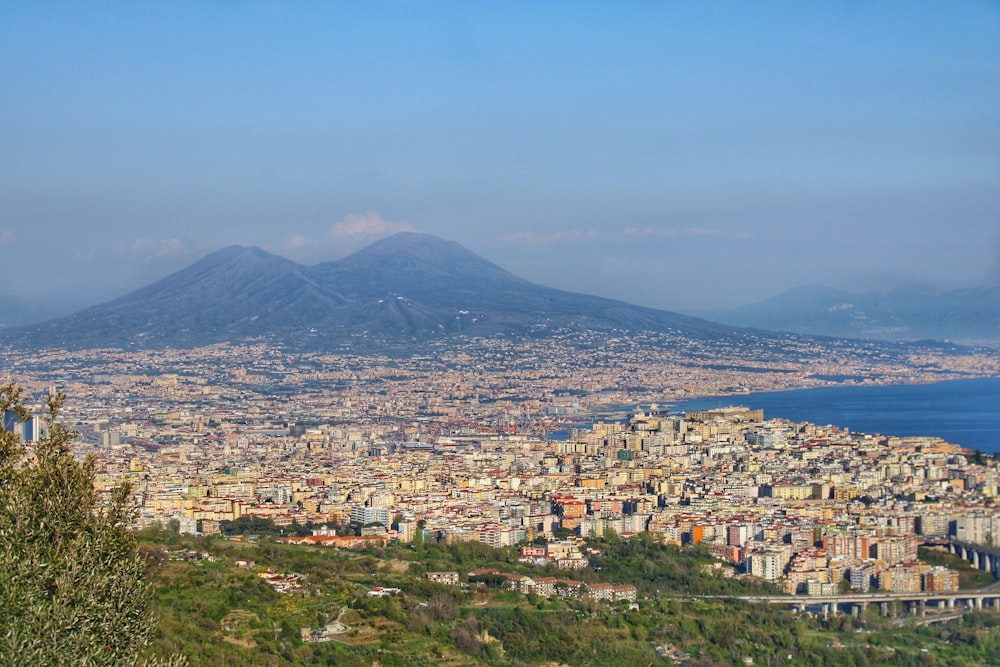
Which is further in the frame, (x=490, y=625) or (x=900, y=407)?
(x=900, y=407)

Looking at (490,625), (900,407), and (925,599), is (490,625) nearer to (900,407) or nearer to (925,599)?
(925,599)

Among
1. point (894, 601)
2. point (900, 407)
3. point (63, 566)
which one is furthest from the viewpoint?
point (900, 407)

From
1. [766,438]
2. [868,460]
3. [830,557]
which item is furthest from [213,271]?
[830,557]

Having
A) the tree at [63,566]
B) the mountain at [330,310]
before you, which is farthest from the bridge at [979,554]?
the mountain at [330,310]

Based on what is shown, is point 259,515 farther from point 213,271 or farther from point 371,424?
point 213,271

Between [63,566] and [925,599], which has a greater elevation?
[63,566]

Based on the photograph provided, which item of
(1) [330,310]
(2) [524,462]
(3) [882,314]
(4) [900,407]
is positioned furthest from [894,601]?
(3) [882,314]
